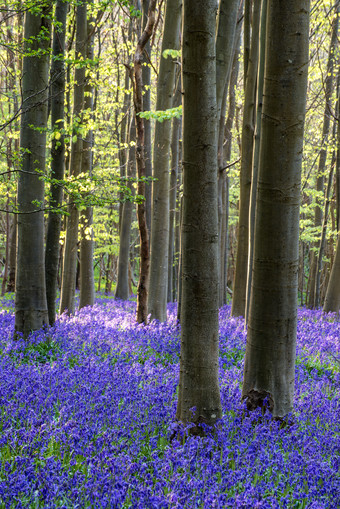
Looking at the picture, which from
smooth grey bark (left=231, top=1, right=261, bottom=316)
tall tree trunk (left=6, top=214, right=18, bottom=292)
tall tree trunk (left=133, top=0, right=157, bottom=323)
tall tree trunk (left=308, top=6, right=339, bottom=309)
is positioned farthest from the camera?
tall tree trunk (left=6, top=214, right=18, bottom=292)

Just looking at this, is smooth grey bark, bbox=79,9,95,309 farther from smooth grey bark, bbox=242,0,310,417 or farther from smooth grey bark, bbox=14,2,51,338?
smooth grey bark, bbox=242,0,310,417

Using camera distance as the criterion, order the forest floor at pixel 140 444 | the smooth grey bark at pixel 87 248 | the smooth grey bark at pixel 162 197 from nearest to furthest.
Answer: the forest floor at pixel 140 444, the smooth grey bark at pixel 162 197, the smooth grey bark at pixel 87 248

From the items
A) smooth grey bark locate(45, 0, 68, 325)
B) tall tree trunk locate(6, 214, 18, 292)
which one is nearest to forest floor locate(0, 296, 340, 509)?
smooth grey bark locate(45, 0, 68, 325)

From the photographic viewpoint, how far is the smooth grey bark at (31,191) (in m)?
7.10

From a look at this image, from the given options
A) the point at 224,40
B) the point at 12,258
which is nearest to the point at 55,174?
the point at 224,40

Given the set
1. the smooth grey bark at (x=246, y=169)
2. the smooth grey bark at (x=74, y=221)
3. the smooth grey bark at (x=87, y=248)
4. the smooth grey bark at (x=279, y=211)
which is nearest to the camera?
the smooth grey bark at (x=279, y=211)

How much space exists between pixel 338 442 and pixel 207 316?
1.58m

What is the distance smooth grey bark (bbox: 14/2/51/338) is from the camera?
23.3 ft

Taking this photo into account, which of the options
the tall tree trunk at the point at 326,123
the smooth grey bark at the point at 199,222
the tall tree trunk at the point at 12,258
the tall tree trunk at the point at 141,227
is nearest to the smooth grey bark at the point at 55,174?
the tall tree trunk at the point at 141,227

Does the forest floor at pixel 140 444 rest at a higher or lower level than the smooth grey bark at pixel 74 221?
lower

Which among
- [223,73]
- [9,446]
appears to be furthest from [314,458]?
[223,73]

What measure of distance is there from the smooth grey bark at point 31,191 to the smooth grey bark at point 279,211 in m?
4.01

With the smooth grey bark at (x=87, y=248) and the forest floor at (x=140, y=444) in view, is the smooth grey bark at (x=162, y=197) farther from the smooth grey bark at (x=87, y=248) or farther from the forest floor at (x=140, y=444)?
the forest floor at (x=140, y=444)

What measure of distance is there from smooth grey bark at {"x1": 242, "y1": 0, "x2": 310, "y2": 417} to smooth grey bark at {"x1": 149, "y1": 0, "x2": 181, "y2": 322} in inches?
216
